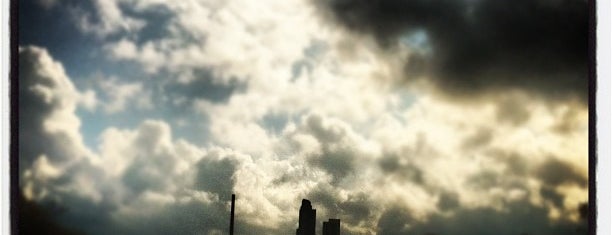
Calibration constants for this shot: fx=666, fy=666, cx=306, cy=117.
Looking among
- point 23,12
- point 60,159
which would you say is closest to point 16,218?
point 60,159

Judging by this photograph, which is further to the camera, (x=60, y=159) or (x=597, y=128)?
(x=60, y=159)

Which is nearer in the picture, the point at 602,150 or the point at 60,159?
the point at 602,150

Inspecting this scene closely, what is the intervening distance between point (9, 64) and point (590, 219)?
3.91 meters

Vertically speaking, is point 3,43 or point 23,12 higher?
point 23,12

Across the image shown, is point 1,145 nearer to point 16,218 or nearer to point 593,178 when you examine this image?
point 16,218

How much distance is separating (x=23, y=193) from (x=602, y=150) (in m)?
3.86

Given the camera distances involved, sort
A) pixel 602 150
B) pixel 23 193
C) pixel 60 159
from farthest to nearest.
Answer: pixel 60 159 < pixel 23 193 < pixel 602 150

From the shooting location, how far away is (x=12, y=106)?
4371 mm

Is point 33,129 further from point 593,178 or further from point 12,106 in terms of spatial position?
point 593,178

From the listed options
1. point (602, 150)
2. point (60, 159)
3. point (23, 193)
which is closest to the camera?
point (602, 150)

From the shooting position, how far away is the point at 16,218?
4398 mm

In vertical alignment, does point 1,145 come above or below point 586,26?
below

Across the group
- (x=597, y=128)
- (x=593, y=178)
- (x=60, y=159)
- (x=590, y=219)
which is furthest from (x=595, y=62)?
(x=60, y=159)

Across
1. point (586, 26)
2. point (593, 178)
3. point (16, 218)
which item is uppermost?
point (586, 26)
